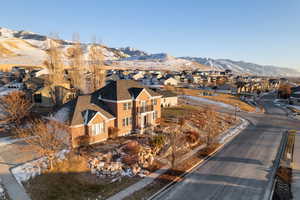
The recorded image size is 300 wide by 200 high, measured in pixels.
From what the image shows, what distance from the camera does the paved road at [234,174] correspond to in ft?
49.0

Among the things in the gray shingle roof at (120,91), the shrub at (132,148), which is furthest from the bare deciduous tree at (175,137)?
the gray shingle roof at (120,91)

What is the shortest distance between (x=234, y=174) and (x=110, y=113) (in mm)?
18281

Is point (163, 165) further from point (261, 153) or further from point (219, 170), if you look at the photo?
point (261, 153)

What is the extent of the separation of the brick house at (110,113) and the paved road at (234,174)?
12.9 m

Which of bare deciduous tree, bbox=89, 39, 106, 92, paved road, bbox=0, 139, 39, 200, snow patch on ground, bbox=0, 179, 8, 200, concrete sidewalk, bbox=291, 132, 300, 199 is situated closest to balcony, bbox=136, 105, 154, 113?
paved road, bbox=0, 139, 39, 200

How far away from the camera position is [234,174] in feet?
59.8

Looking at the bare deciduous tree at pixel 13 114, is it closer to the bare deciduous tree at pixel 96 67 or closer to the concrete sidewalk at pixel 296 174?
the bare deciduous tree at pixel 96 67

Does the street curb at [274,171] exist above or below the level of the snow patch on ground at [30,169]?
below

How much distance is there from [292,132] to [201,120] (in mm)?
17851

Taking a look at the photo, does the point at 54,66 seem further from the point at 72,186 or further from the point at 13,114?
the point at 72,186

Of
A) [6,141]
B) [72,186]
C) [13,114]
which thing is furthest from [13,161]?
[13,114]

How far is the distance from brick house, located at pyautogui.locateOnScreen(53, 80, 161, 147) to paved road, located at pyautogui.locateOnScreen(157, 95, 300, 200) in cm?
1288

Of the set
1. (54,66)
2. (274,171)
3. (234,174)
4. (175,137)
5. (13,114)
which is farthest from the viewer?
(54,66)

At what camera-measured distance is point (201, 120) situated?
119 ft
